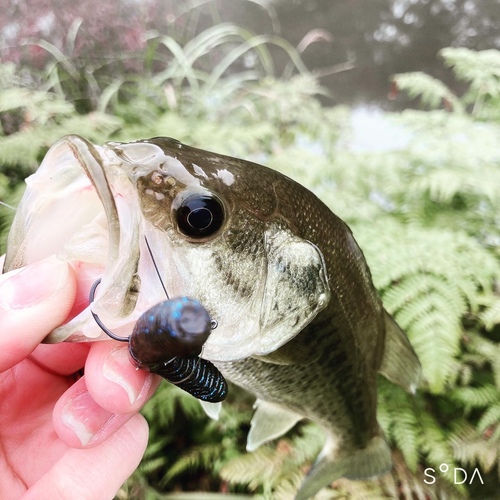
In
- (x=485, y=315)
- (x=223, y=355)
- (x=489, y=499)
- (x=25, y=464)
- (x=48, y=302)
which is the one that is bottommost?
(x=489, y=499)

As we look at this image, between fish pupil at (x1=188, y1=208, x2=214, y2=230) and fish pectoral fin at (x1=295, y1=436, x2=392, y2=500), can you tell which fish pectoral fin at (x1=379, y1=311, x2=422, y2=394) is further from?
fish pupil at (x1=188, y1=208, x2=214, y2=230)

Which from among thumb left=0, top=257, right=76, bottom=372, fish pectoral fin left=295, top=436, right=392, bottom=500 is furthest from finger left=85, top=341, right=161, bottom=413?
fish pectoral fin left=295, top=436, right=392, bottom=500

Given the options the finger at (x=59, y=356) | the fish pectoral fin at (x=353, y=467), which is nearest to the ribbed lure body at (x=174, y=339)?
the finger at (x=59, y=356)

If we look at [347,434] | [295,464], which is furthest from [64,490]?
[295,464]

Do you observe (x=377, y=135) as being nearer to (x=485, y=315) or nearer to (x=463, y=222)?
(x=463, y=222)

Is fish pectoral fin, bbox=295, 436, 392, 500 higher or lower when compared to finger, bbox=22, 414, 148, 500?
lower

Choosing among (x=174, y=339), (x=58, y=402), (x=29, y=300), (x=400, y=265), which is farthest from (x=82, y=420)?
(x=400, y=265)

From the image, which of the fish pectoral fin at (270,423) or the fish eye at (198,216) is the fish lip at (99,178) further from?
the fish pectoral fin at (270,423)
